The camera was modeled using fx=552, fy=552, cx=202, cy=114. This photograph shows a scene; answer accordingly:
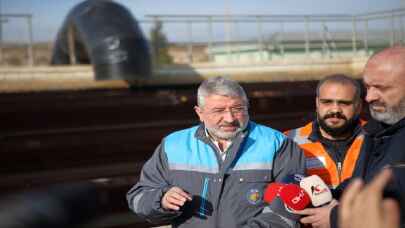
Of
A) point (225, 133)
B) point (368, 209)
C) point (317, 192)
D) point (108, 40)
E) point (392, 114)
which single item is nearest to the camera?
point (368, 209)

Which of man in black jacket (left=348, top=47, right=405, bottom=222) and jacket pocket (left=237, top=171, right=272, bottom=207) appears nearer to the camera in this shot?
man in black jacket (left=348, top=47, right=405, bottom=222)

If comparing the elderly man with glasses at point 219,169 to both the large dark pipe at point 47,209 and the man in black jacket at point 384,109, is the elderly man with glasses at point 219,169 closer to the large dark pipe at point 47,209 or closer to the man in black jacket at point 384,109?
the large dark pipe at point 47,209

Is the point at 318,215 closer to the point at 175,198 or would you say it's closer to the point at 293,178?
the point at 293,178

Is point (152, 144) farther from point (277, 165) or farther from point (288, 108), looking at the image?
point (277, 165)

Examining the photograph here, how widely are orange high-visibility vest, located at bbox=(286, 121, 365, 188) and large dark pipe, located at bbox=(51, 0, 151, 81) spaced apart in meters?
7.52

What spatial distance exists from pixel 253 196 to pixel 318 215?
410 mm

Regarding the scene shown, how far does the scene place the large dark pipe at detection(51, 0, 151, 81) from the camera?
1041 cm

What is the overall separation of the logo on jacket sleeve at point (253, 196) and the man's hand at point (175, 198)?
302 mm

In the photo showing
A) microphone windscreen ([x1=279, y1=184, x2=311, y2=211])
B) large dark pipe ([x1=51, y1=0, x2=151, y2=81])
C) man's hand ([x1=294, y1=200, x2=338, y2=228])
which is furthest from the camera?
large dark pipe ([x1=51, y1=0, x2=151, y2=81])

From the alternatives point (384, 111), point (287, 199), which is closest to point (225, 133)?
point (287, 199)

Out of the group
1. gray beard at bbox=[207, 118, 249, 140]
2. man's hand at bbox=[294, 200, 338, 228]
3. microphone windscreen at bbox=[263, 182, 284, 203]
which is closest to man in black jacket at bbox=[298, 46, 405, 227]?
man's hand at bbox=[294, 200, 338, 228]

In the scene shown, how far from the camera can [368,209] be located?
98 centimetres

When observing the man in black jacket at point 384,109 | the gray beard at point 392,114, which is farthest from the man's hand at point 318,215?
the gray beard at point 392,114

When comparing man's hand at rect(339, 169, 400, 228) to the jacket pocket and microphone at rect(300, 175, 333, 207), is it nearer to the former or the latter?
microphone at rect(300, 175, 333, 207)
